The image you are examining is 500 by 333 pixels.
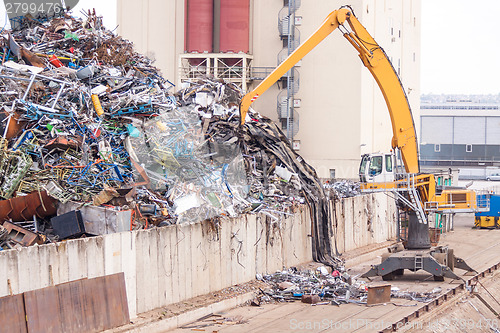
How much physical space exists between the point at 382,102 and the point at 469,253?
15805 mm

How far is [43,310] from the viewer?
1428 cm

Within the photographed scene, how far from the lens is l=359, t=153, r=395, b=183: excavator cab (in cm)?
2327

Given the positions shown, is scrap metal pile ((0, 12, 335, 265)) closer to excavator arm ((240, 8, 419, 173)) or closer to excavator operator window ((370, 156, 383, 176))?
excavator operator window ((370, 156, 383, 176))

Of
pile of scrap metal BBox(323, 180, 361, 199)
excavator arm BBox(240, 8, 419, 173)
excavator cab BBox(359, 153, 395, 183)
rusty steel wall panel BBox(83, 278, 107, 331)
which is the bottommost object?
rusty steel wall panel BBox(83, 278, 107, 331)

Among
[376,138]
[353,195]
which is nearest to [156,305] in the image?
[353,195]

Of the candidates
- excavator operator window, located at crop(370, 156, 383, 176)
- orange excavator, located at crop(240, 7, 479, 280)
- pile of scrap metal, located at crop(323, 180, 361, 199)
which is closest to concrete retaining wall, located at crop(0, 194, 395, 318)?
excavator operator window, located at crop(370, 156, 383, 176)

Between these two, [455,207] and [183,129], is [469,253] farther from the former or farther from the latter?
[183,129]

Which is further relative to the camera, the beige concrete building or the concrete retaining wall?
the beige concrete building

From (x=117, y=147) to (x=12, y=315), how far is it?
7.59 m

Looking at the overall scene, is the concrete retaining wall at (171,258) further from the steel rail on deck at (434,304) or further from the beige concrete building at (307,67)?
the beige concrete building at (307,67)

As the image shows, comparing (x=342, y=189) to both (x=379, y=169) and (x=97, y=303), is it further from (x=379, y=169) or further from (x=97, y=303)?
(x=97, y=303)

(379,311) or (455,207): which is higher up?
(455,207)

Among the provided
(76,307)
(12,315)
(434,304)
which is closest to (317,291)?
(434,304)

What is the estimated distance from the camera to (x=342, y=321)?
17453mm
